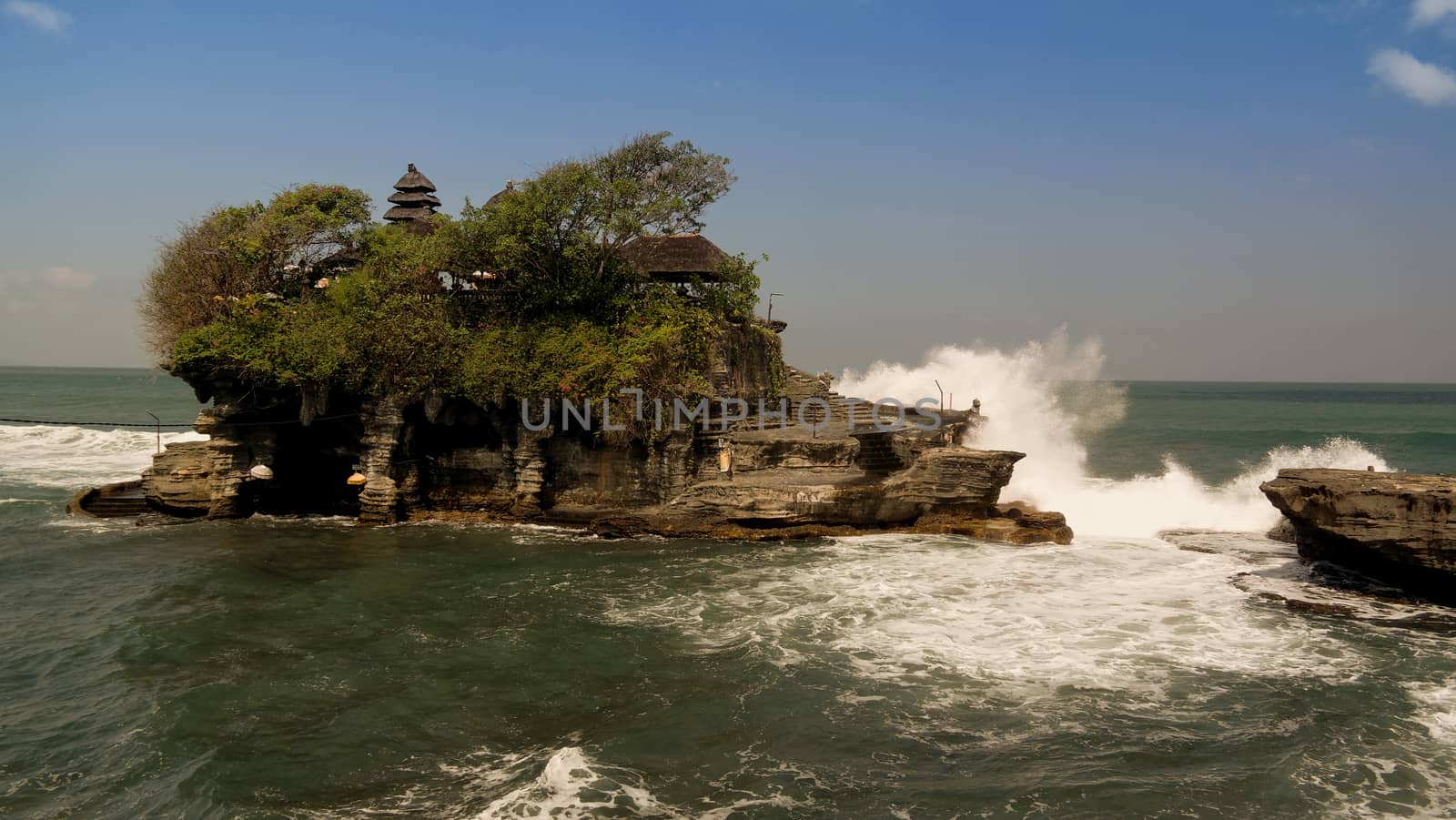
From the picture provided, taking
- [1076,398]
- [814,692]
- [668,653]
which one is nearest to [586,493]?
[668,653]

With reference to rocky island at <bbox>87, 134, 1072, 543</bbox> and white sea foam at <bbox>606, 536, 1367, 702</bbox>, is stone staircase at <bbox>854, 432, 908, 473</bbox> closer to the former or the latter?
rocky island at <bbox>87, 134, 1072, 543</bbox>

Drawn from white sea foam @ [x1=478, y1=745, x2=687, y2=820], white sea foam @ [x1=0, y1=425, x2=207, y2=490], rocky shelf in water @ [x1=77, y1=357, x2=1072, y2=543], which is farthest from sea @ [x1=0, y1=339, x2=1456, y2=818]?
white sea foam @ [x1=0, y1=425, x2=207, y2=490]

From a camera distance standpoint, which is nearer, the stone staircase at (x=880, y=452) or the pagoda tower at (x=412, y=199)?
the stone staircase at (x=880, y=452)

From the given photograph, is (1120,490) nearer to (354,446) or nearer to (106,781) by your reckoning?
(354,446)

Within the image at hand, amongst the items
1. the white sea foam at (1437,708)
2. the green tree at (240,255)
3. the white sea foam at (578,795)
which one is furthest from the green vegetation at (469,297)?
the white sea foam at (1437,708)

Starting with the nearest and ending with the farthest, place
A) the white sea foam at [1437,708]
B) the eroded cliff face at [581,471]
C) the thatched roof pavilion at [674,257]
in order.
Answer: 1. the white sea foam at [1437,708]
2. the eroded cliff face at [581,471]
3. the thatched roof pavilion at [674,257]

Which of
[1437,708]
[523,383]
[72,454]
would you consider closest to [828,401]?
[523,383]

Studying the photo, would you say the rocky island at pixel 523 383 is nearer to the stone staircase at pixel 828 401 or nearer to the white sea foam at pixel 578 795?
the stone staircase at pixel 828 401
